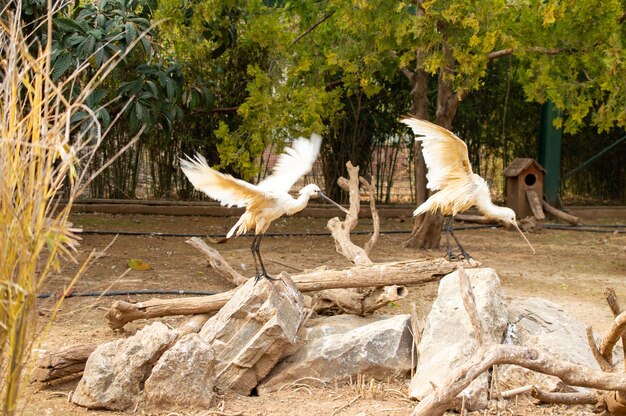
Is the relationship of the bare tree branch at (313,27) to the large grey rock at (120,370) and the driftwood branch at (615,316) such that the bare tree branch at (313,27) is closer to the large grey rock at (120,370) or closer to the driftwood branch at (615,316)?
the large grey rock at (120,370)

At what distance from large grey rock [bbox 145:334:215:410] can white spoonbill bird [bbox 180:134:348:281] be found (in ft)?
3.50

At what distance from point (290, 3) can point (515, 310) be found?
525cm

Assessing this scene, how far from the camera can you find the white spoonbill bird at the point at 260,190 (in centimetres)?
484

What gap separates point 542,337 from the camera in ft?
16.2

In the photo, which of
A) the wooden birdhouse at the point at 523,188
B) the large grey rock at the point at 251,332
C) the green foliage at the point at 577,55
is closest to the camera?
the large grey rock at the point at 251,332

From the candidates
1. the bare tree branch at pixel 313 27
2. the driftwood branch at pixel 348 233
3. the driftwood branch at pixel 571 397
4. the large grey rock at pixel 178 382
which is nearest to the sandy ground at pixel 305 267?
the large grey rock at pixel 178 382

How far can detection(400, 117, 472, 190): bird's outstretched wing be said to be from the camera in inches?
253

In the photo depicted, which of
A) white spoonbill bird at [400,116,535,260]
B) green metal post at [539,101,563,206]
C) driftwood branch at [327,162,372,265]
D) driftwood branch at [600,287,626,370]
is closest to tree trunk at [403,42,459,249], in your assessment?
white spoonbill bird at [400,116,535,260]

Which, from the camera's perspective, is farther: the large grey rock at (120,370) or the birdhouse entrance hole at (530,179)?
the birdhouse entrance hole at (530,179)

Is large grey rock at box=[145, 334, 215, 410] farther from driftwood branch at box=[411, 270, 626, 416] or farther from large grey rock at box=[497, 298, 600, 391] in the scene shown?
large grey rock at box=[497, 298, 600, 391]

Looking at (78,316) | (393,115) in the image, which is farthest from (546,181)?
(78,316)

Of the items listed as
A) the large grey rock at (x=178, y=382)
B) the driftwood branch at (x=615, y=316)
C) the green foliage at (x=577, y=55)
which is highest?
the green foliage at (x=577, y=55)


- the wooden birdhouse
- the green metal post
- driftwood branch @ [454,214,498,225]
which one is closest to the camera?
driftwood branch @ [454,214,498,225]

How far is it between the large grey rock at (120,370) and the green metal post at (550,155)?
8771 millimetres
